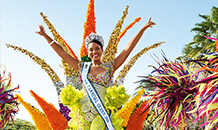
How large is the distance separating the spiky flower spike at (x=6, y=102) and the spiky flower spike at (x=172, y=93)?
3.31 meters

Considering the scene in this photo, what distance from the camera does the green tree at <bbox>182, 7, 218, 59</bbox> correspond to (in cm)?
1413

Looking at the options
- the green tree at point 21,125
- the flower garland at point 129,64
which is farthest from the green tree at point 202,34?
the green tree at point 21,125

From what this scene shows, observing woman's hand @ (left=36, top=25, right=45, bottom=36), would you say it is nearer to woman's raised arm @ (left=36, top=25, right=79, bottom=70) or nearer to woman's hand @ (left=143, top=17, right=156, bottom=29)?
woman's raised arm @ (left=36, top=25, right=79, bottom=70)

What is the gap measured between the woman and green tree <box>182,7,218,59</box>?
10.8m

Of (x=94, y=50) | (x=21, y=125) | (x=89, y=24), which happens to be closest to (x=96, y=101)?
(x=94, y=50)

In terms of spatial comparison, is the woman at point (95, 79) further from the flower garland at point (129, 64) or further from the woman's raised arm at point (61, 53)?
the flower garland at point (129, 64)

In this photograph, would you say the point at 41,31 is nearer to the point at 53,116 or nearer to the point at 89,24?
the point at 53,116

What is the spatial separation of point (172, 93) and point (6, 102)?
146 inches

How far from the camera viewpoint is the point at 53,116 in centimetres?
450

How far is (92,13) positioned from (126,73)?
1.73 m

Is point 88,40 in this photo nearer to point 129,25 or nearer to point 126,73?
point 126,73

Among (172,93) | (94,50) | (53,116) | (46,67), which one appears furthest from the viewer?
(46,67)

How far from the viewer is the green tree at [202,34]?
14133 mm

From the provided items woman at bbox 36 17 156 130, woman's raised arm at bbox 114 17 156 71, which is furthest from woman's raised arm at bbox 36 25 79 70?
woman's raised arm at bbox 114 17 156 71
